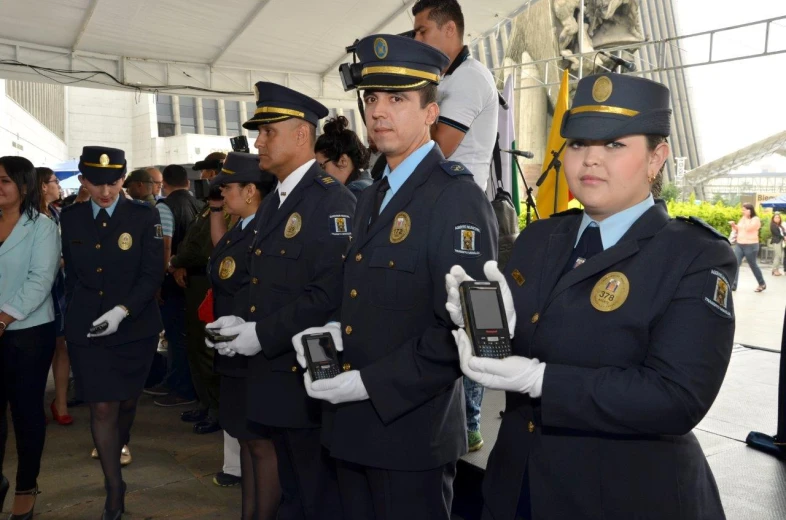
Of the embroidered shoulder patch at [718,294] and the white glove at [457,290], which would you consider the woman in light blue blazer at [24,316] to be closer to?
the white glove at [457,290]

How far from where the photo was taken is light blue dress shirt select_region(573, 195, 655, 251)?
57.4 inches

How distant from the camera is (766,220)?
20.7m

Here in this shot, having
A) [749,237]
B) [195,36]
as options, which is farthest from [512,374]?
[749,237]

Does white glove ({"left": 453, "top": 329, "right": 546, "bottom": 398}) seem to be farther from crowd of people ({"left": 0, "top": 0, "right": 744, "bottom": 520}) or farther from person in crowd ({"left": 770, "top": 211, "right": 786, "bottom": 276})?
person in crowd ({"left": 770, "top": 211, "right": 786, "bottom": 276})

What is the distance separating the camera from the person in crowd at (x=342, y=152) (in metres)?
3.55

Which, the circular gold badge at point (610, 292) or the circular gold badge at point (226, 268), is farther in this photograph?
the circular gold badge at point (226, 268)

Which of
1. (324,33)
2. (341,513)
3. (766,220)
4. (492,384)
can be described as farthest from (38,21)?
(766,220)

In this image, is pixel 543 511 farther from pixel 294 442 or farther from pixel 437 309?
pixel 294 442

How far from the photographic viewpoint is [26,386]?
3232 mm

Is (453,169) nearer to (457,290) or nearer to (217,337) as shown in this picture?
(457,290)

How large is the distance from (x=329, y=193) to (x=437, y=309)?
931mm

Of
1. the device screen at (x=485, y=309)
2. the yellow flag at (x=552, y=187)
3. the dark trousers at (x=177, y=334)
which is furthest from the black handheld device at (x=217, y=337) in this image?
the dark trousers at (x=177, y=334)

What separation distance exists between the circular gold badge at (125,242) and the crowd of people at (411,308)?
0.02 metres

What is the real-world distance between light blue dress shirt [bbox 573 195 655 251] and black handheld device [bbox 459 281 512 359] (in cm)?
29
